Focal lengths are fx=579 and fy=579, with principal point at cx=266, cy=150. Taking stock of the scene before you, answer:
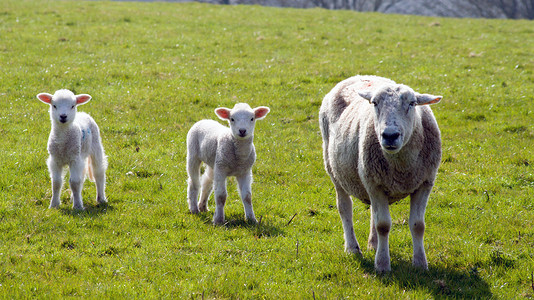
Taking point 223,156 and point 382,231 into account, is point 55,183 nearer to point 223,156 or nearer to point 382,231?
point 223,156

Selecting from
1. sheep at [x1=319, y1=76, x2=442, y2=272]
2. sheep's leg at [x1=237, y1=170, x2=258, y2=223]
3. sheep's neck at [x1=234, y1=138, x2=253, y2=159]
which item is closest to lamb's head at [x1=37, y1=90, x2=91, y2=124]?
sheep's neck at [x1=234, y1=138, x2=253, y2=159]

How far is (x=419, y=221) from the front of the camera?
6578 millimetres

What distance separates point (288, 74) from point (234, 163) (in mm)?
9877

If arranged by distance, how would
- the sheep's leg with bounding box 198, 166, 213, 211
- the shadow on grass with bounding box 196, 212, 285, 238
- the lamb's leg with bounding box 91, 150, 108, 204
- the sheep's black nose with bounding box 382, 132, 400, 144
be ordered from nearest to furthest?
the sheep's black nose with bounding box 382, 132, 400, 144 < the shadow on grass with bounding box 196, 212, 285, 238 < the sheep's leg with bounding box 198, 166, 213, 211 < the lamb's leg with bounding box 91, 150, 108, 204

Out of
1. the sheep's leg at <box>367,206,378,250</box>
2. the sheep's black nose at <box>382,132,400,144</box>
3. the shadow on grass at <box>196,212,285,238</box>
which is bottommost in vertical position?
the shadow on grass at <box>196,212,285,238</box>

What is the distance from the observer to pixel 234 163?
27.9 feet

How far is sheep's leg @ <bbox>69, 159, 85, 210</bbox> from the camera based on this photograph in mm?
8602

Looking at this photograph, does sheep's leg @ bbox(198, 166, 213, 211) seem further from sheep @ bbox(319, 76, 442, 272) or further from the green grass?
sheep @ bbox(319, 76, 442, 272)

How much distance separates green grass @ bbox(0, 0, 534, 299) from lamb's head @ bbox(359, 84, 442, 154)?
157 cm

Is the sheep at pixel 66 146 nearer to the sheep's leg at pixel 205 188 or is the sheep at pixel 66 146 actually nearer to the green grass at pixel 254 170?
the green grass at pixel 254 170

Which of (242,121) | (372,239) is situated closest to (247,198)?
(242,121)

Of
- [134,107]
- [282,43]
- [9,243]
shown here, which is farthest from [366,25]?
[9,243]

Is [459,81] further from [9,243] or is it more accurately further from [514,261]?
[9,243]

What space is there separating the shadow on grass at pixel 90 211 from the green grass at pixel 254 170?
0.06m
